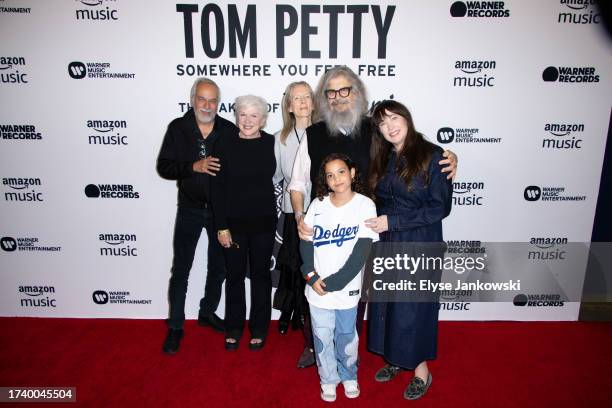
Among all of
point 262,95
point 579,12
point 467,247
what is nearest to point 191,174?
point 262,95

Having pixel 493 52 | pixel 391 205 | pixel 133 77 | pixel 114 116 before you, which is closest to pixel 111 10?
pixel 133 77

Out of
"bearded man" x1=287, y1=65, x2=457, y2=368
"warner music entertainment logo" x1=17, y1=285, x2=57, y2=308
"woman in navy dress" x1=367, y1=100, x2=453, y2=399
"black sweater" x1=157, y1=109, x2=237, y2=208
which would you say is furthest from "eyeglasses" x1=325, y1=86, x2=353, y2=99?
"warner music entertainment logo" x1=17, y1=285, x2=57, y2=308

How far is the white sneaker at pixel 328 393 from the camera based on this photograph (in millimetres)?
2625

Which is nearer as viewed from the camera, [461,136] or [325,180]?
[325,180]

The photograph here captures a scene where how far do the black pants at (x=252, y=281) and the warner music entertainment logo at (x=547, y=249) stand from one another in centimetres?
223

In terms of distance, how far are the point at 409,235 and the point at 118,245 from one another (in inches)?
95.9

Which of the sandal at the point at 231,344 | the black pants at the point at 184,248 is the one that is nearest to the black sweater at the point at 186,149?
the black pants at the point at 184,248

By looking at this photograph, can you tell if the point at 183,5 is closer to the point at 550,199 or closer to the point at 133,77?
the point at 133,77

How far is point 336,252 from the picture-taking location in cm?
240

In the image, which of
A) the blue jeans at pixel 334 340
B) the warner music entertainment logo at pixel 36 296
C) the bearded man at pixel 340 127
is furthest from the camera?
A: the warner music entertainment logo at pixel 36 296

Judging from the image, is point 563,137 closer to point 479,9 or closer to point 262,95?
point 479,9

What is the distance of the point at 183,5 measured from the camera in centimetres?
307

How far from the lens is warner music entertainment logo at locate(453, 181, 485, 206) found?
3418 mm

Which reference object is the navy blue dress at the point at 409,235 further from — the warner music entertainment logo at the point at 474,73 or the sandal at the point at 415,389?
the warner music entertainment logo at the point at 474,73
